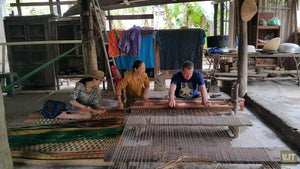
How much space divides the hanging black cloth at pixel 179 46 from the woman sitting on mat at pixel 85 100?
9.02 feet

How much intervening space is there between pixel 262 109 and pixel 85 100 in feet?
10.4

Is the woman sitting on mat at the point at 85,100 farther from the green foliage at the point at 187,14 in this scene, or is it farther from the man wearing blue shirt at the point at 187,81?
the green foliage at the point at 187,14

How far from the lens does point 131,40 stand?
5.98 metres

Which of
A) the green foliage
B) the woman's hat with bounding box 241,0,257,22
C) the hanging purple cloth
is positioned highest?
the green foliage

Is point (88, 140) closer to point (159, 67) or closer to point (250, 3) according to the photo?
point (159, 67)

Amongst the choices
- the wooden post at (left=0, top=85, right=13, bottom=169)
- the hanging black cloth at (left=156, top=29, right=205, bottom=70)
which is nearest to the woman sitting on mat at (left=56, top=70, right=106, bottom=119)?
the wooden post at (left=0, top=85, right=13, bottom=169)

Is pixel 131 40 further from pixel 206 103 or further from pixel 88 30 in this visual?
pixel 206 103

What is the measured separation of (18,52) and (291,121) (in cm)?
722

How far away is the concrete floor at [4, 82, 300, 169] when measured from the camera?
3104mm

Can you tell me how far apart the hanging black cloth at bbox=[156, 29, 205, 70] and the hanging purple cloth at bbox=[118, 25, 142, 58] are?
0.53 meters

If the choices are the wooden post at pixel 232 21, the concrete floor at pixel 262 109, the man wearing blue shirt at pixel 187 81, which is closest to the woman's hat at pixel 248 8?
the concrete floor at pixel 262 109

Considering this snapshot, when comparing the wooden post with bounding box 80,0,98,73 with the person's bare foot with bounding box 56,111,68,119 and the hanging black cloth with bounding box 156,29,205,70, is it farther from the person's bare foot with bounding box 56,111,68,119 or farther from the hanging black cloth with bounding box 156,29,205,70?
the hanging black cloth with bounding box 156,29,205,70

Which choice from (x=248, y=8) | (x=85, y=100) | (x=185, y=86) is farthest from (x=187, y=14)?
(x=85, y=100)

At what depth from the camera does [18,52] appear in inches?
272
